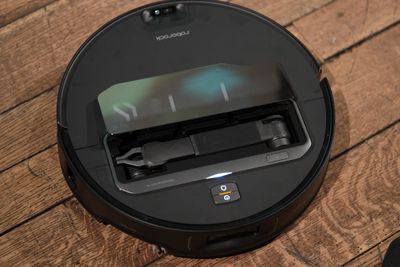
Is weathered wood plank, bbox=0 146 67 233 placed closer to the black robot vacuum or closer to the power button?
the black robot vacuum

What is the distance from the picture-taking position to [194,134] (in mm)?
1021

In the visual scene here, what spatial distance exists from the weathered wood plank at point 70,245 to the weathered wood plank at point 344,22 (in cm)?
53

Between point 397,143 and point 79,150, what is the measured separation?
0.57m

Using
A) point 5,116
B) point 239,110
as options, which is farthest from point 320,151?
point 5,116

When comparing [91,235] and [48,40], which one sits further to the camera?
[48,40]

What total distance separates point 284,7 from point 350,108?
253mm

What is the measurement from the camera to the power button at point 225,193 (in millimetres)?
965

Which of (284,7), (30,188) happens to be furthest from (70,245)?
(284,7)

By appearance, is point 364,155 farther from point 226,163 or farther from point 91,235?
point 91,235

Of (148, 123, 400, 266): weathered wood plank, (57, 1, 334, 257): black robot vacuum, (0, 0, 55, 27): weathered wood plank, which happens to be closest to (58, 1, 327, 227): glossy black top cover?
(57, 1, 334, 257): black robot vacuum

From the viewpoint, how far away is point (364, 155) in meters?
1.12

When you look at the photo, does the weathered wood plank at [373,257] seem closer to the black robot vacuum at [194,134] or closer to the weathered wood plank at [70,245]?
the black robot vacuum at [194,134]

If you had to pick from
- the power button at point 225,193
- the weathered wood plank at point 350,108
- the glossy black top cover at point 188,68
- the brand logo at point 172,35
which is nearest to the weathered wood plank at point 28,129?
the weathered wood plank at point 350,108

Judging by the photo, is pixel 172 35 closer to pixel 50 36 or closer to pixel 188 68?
pixel 188 68
